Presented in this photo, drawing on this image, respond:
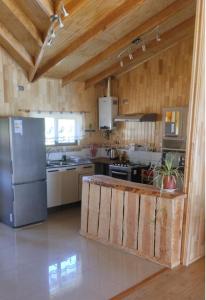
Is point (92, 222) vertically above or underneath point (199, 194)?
underneath

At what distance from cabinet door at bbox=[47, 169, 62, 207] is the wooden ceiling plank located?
1.95 meters

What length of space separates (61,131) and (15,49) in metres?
2.14

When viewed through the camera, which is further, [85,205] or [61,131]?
[61,131]

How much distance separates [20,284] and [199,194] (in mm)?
2333

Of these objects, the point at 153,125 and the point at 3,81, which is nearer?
the point at 3,81

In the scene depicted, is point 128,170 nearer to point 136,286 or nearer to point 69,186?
point 69,186

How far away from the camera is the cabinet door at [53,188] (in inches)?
219

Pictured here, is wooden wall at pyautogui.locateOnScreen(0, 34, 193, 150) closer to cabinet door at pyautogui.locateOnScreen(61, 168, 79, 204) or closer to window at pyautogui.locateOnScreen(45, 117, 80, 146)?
window at pyautogui.locateOnScreen(45, 117, 80, 146)

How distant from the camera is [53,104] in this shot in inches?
242

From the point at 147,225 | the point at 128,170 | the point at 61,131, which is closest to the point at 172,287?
the point at 147,225

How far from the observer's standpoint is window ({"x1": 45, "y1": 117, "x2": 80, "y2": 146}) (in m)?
6.20

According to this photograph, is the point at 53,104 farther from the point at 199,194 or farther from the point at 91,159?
the point at 199,194

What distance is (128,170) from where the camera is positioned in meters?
5.84

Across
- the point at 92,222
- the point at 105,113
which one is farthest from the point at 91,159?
the point at 92,222
